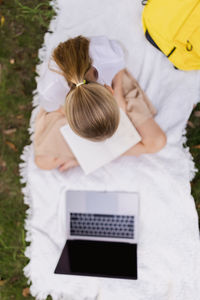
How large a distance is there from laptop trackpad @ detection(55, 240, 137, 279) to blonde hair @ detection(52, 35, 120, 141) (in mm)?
653

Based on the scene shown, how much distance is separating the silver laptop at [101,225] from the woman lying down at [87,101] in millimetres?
262

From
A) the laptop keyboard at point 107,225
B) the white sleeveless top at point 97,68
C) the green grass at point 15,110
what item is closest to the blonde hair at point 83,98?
the white sleeveless top at point 97,68

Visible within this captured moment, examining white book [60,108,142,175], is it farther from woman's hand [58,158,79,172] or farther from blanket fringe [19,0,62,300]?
blanket fringe [19,0,62,300]

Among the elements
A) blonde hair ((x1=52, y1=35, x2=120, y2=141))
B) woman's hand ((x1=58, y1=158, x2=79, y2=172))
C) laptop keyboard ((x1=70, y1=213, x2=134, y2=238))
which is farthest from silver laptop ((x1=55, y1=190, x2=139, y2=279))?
blonde hair ((x1=52, y1=35, x2=120, y2=141))

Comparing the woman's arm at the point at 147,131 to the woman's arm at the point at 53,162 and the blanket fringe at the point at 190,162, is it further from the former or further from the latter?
the woman's arm at the point at 53,162

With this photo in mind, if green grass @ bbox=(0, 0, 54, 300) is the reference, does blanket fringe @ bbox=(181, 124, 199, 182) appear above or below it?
above

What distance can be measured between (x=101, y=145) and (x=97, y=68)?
44 centimetres

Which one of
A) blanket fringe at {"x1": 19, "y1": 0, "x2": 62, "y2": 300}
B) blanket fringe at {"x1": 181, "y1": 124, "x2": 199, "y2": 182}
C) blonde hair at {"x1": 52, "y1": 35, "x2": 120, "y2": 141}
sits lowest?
blanket fringe at {"x1": 19, "y1": 0, "x2": 62, "y2": 300}

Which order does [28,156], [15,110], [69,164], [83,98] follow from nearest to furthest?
1. [83,98]
2. [69,164]
3. [28,156]
4. [15,110]

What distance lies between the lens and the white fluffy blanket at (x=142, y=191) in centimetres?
152

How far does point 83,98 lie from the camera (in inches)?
42.8

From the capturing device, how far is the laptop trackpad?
51.5 inches

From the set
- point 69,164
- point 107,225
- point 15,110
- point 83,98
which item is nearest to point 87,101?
point 83,98

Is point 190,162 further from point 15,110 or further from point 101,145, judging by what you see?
point 15,110
